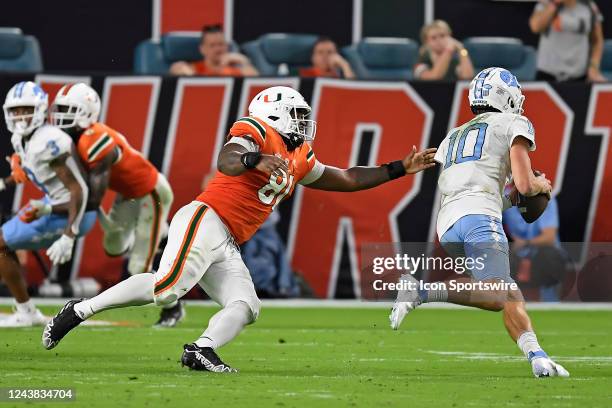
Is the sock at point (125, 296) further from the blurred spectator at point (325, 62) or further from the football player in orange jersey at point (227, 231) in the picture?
the blurred spectator at point (325, 62)

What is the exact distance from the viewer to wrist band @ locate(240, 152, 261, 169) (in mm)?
6477

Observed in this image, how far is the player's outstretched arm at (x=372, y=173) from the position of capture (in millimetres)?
7219

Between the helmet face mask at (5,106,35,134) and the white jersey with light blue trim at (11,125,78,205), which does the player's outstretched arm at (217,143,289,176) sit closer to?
the white jersey with light blue trim at (11,125,78,205)

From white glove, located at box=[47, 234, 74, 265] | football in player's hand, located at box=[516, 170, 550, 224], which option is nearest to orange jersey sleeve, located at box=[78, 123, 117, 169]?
white glove, located at box=[47, 234, 74, 265]

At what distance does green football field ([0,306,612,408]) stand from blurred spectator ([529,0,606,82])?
3.18m

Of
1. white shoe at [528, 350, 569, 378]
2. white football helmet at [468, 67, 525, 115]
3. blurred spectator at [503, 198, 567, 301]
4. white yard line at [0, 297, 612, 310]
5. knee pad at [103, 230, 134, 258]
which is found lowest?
white yard line at [0, 297, 612, 310]

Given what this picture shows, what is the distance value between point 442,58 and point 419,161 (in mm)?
6087

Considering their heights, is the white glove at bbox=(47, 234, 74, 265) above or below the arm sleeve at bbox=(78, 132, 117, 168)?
below

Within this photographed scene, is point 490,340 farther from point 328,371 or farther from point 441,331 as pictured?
point 328,371

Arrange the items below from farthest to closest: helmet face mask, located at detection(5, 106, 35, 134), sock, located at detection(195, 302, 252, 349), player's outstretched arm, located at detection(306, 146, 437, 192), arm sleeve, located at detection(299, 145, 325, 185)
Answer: helmet face mask, located at detection(5, 106, 35, 134), arm sleeve, located at detection(299, 145, 325, 185), player's outstretched arm, located at detection(306, 146, 437, 192), sock, located at detection(195, 302, 252, 349)

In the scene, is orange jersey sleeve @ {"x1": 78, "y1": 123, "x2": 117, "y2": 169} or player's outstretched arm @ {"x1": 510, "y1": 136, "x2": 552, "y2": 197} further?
orange jersey sleeve @ {"x1": 78, "y1": 123, "x2": 117, "y2": 169}

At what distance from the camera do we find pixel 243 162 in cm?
654

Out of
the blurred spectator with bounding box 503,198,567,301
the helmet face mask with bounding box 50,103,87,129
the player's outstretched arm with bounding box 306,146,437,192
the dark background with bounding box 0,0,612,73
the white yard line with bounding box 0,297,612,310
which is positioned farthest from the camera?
the dark background with bounding box 0,0,612,73

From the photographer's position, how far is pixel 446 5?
14914mm
